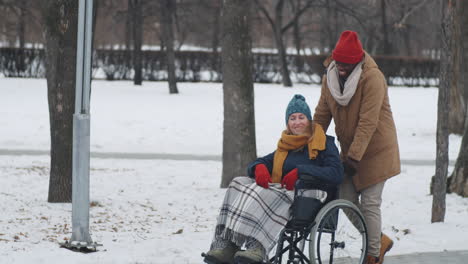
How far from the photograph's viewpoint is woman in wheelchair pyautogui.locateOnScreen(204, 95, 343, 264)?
16.9ft

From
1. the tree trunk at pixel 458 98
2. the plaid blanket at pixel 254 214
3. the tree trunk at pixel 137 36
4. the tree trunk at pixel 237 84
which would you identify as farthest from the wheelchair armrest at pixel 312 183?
the tree trunk at pixel 137 36

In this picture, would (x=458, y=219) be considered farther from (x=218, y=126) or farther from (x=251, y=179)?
(x=218, y=126)

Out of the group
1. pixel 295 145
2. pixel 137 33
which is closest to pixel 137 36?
pixel 137 33

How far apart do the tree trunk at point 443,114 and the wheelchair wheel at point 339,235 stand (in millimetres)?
2423

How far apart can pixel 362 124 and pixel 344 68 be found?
0.41 meters

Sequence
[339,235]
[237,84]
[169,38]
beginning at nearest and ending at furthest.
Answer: [339,235]
[237,84]
[169,38]

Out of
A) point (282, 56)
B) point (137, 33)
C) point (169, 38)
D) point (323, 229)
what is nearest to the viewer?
point (323, 229)

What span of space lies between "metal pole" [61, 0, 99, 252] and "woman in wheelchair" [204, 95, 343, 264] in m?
1.59

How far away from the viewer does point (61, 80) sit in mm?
9086

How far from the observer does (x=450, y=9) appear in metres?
7.49

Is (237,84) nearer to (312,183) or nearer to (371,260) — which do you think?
(371,260)

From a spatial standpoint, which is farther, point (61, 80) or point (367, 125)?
point (61, 80)

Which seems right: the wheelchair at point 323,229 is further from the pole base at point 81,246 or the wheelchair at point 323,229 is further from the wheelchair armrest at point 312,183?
the pole base at point 81,246

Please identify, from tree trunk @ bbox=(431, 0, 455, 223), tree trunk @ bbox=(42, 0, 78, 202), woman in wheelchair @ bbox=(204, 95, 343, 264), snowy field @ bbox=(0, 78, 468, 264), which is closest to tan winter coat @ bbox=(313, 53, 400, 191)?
woman in wheelchair @ bbox=(204, 95, 343, 264)
